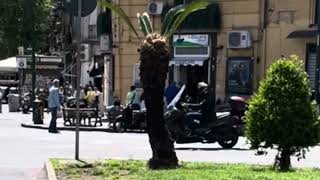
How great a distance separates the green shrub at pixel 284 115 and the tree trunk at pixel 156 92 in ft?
4.69

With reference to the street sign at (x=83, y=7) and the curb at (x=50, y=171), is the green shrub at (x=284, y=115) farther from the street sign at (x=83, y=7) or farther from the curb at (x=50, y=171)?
the street sign at (x=83, y=7)

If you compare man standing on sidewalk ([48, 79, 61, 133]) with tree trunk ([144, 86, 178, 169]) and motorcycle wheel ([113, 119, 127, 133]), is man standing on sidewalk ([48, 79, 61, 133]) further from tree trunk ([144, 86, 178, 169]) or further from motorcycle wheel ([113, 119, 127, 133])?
tree trunk ([144, 86, 178, 169])

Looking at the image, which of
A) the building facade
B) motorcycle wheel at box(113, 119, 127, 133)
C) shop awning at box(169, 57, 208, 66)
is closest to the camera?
motorcycle wheel at box(113, 119, 127, 133)

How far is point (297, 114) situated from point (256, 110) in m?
0.66

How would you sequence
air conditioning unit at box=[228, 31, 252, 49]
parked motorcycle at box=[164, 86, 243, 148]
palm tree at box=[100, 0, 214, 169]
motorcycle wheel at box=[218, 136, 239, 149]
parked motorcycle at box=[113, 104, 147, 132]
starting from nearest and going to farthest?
1. palm tree at box=[100, 0, 214, 169]
2. parked motorcycle at box=[164, 86, 243, 148]
3. motorcycle wheel at box=[218, 136, 239, 149]
4. parked motorcycle at box=[113, 104, 147, 132]
5. air conditioning unit at box=[228, 31, 252, 49]

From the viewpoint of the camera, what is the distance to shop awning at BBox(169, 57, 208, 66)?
32.0m

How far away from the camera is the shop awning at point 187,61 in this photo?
3197 centimetres

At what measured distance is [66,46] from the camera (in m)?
63.8

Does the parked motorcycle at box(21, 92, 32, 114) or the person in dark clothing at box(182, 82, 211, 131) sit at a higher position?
the person in dark clothing at box(182, 82, 211, 131)

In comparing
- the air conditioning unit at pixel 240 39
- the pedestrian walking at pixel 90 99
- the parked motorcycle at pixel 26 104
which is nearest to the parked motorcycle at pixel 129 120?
the air conditioning unit at pixel 240 39

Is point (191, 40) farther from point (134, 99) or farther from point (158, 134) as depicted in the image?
point (158, 134)

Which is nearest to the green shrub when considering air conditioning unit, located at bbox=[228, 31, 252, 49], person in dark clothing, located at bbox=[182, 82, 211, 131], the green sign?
person in dark clothing, located at bbox=[182, 82, 211, 131]

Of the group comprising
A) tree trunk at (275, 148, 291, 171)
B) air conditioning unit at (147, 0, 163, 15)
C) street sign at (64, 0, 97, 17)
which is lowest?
tree trunk at (275, 148, 291, 171)

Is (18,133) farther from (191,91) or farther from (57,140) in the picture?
(191,91)
